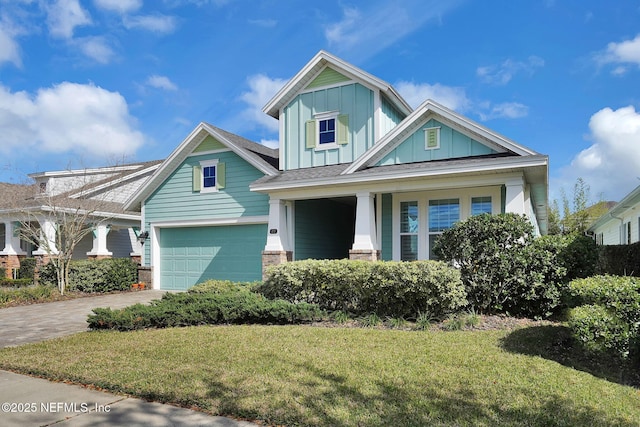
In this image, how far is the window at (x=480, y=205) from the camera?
38.1 ft

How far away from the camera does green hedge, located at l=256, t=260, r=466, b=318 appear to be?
8086 millimetres

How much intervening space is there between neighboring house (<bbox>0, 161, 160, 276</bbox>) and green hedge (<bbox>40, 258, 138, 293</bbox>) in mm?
1754

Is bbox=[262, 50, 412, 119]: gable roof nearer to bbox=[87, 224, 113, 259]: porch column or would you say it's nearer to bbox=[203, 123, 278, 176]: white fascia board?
bbox=[203, 123, 278, 176]: white fascia board

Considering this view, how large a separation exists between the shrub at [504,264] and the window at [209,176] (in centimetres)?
919

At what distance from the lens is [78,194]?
18.3 metres

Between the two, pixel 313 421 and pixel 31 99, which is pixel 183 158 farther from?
pixel 313 421

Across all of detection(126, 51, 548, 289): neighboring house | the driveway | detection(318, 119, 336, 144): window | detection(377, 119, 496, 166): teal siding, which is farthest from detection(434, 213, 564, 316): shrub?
the driveway

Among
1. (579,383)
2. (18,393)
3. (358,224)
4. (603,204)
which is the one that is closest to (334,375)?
(579,383)

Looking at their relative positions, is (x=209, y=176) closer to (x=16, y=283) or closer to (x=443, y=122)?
(x=443, y=122)

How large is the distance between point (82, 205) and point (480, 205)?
1452 centimetres

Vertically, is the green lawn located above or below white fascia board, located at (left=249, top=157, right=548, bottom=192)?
below

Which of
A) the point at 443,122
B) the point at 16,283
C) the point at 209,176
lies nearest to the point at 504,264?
the point at 443,122

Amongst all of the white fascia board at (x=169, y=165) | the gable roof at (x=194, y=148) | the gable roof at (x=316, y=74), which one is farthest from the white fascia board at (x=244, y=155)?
the gable roof at (x=316, y=74)

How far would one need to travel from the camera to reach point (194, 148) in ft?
52.0
